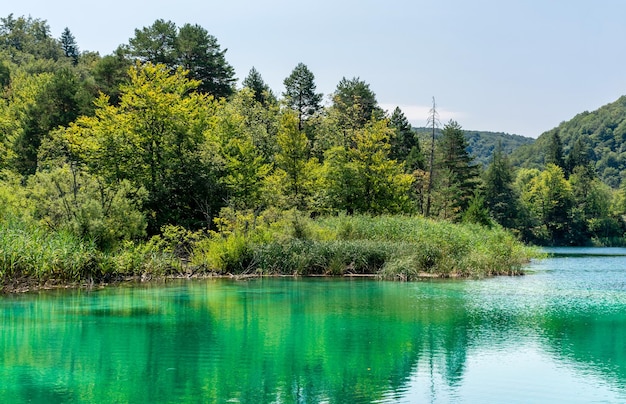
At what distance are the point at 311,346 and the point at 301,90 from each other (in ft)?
176

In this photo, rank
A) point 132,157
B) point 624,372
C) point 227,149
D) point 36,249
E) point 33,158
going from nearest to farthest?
point 624,372 → point 36,249 → point 132,157 → point 227,149 → point 33,158

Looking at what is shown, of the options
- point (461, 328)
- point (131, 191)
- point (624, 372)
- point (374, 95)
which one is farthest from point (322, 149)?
point (624, 372)

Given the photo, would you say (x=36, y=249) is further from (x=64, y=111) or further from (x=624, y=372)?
(x=64, y=111)

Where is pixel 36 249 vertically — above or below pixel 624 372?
above

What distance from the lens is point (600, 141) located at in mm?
159000

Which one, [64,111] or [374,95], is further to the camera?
[374,95]

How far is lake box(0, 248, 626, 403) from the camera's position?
10961 millimetres

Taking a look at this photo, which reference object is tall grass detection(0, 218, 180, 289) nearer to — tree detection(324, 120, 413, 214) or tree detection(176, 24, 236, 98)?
tree detection(324, 120, 413, 214)

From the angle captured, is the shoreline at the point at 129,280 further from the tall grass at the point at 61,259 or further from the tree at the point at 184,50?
the tree at the point at 184,50

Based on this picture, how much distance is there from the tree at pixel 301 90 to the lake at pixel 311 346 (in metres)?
43.1

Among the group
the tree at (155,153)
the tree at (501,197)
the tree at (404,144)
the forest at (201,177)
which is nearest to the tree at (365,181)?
the forest at (201,177)

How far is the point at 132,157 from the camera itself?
122 feet

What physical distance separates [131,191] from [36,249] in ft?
33.2

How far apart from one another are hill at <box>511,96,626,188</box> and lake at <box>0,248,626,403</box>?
135165 mm
